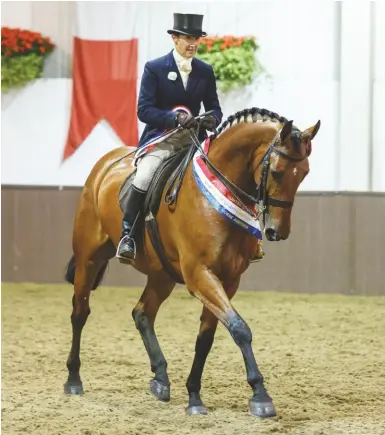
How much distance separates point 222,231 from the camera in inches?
159

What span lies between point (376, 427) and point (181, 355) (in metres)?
2.29

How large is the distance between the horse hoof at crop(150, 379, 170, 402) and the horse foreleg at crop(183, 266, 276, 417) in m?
0.80

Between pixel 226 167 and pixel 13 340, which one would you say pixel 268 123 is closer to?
pixel 226 167

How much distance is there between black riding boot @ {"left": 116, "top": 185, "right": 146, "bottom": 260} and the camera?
4.61 m

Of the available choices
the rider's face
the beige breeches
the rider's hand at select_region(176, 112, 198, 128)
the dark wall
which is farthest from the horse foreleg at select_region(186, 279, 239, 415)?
the dark wall

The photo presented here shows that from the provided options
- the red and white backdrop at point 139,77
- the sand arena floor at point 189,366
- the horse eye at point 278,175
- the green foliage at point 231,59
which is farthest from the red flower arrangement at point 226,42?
the horse eye at point 278,175

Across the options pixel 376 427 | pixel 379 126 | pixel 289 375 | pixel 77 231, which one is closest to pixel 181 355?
pixel 289 375

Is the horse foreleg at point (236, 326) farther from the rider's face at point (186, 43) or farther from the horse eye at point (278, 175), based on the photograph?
the rider's face at point (186, 43)

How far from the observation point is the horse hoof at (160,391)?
4629 millimetres

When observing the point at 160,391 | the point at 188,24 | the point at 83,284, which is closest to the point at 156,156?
the point at 188,24

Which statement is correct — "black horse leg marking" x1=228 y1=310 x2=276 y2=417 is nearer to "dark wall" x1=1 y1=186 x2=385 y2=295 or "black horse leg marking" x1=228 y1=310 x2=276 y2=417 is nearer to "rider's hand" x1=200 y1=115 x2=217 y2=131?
"rider's hand" x1=200 y1=115 x2=217 y2=131

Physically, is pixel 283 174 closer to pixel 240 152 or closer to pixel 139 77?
pixel 240 152

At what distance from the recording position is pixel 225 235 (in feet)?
13.3

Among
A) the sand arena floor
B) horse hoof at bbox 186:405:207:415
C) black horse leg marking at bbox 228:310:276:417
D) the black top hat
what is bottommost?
the sand arena floor
